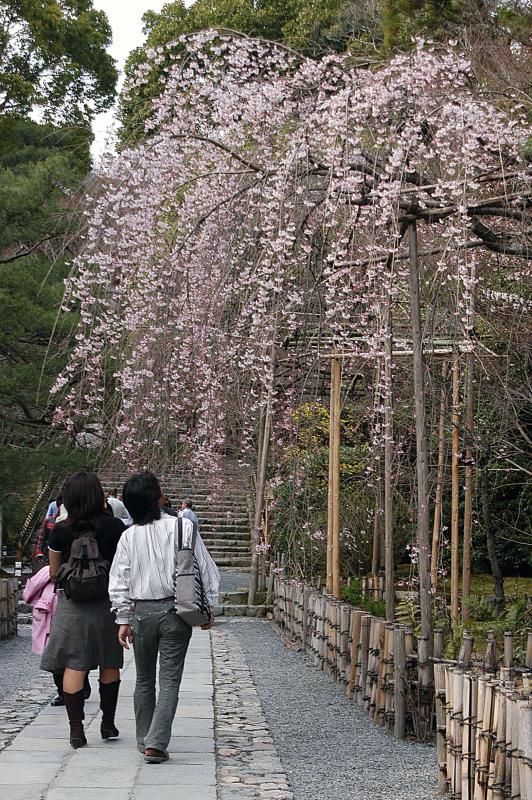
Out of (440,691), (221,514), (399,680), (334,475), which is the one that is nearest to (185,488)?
(221,514)

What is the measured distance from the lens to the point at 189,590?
4824mm

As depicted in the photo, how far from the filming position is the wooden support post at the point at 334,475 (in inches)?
349

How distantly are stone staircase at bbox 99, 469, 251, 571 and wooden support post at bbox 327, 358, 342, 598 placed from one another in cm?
945

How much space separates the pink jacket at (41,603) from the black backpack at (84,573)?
1.11 meters

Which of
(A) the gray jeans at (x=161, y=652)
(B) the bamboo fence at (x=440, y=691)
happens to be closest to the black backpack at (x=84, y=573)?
(A) the gray jeans at (x=161, y=652)

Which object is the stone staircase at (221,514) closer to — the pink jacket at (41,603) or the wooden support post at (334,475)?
the wooden support post at (334,475)

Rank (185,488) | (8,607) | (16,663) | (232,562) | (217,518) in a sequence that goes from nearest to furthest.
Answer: (16,663) → (8,607) → (232,562) → (217,518) → (185,488)

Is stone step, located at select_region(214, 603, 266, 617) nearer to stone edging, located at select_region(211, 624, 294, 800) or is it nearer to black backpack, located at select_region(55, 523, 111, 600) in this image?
stone edging, located at select_region(211, 624, 294, 800)

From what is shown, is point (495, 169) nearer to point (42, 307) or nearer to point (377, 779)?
point (377, 779)

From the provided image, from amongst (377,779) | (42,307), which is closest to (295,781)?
(377,779)

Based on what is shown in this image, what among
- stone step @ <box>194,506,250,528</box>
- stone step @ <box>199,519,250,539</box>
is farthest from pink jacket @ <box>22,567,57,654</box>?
stone step @ <box>194,506,250,528</box>

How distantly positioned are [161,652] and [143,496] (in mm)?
702

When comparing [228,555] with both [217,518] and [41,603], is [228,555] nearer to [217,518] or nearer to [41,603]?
[217,518]

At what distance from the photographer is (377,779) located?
16.1 ft
